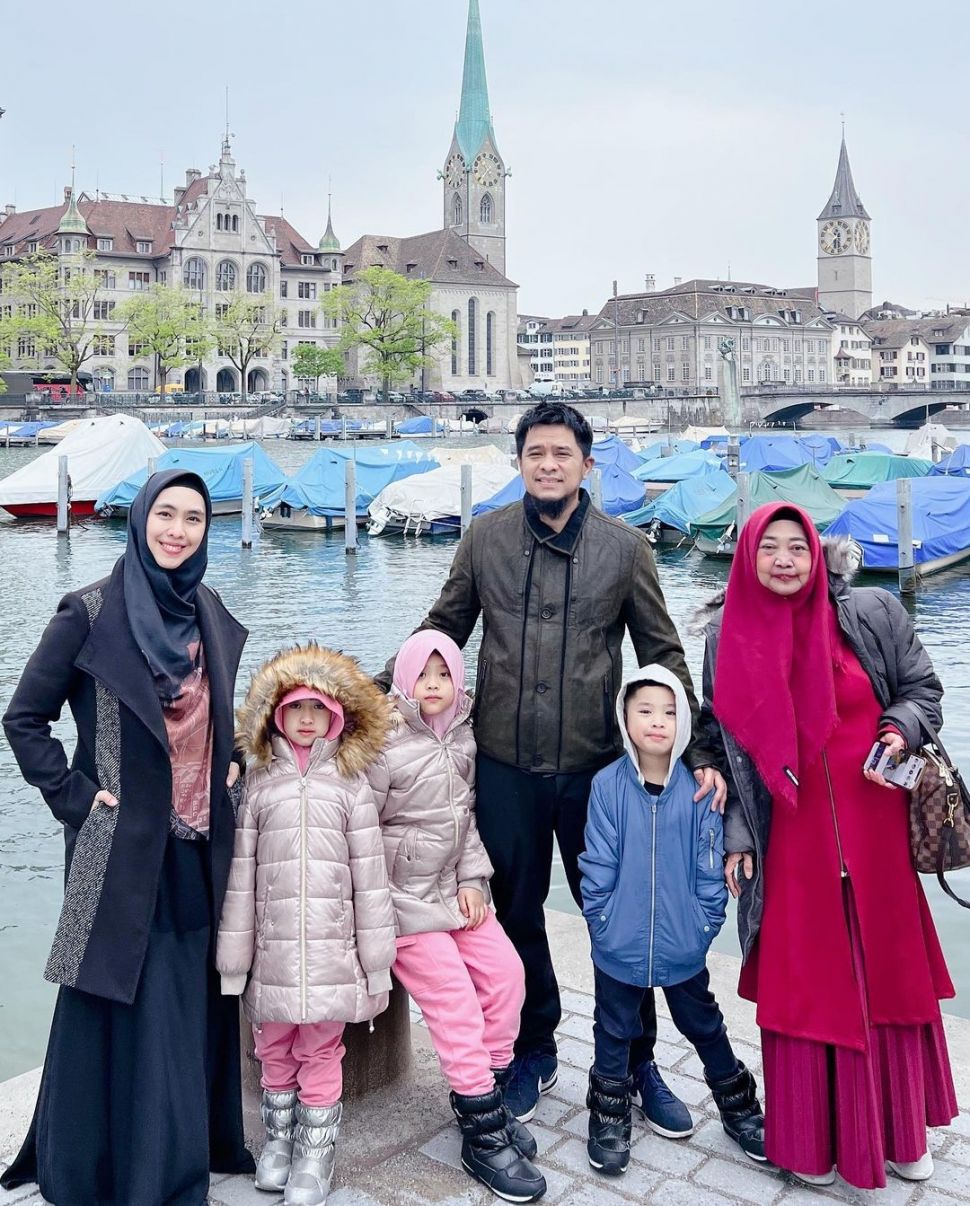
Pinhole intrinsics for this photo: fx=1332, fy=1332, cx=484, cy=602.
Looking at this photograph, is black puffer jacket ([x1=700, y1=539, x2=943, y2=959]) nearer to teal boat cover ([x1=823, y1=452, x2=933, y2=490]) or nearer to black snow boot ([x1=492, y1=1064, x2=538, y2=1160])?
black snow boot ([x1=492, y1=1064, x2=538, y2=1160])

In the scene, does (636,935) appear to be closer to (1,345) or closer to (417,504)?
(417,504)

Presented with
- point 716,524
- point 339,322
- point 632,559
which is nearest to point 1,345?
point 339,322

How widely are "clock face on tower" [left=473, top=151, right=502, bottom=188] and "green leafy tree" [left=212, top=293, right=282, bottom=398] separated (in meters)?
32.9

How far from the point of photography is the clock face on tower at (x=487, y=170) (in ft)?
352

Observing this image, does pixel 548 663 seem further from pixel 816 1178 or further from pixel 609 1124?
pixel 816 1178

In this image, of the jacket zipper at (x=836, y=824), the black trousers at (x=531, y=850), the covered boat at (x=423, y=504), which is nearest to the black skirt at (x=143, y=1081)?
the black trousers at (x=531, y=850)

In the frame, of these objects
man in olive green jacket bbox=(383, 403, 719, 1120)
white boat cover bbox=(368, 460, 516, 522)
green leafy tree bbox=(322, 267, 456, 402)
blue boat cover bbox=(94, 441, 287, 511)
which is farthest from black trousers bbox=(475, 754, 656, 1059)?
green leafy tree bbox=(322, 267, 456, 402)

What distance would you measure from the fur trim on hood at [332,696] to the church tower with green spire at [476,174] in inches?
4180

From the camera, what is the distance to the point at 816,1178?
3156 millimetres

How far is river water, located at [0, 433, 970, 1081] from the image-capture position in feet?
22.2

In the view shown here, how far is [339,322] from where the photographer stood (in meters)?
85.4

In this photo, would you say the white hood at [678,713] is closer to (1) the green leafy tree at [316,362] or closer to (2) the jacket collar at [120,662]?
(2) the jacket collar at [120,662]

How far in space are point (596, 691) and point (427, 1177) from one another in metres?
1.28

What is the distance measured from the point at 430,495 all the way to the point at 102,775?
28.0 metres
